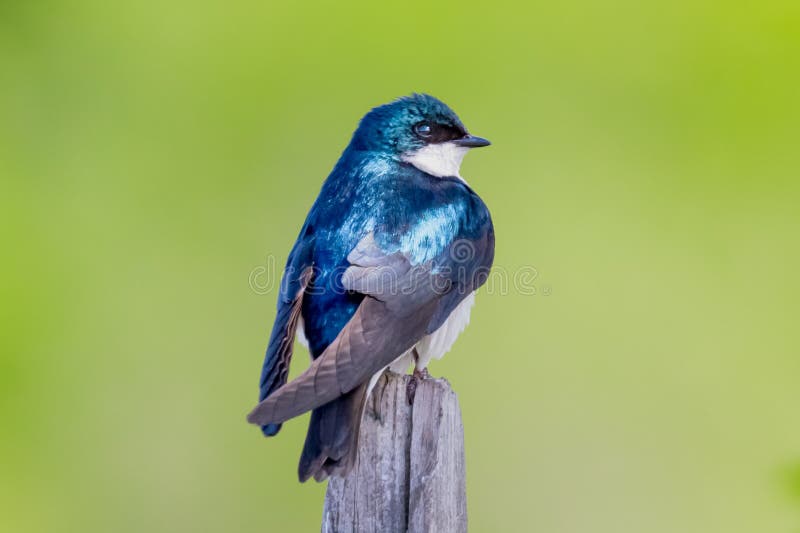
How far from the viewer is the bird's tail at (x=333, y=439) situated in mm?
2111

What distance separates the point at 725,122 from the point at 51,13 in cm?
325

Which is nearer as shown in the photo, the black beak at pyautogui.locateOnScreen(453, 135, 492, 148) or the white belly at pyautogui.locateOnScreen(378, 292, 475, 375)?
the white belly at pyautogui.locateOnScreen(378, 292, 475, 375)

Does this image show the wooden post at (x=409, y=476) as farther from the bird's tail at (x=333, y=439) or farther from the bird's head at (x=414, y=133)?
the bird's head at (x=414, y=133)

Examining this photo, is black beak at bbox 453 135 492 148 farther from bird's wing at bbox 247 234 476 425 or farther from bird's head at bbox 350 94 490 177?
bird's wing at bbox 247 234 476 425

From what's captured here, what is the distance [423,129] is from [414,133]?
0.03 meters

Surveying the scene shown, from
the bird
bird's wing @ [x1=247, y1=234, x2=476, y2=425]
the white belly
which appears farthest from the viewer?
the white belly

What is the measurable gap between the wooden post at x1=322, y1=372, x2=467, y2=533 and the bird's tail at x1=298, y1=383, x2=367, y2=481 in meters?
0.04

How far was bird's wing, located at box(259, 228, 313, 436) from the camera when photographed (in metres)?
2.36

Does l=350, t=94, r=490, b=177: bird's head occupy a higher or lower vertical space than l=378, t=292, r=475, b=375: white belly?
higher

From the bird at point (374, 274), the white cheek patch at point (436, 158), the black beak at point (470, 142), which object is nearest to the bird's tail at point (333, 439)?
the bird at point (374, 274)

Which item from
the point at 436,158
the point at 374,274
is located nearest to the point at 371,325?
the point at 374,274

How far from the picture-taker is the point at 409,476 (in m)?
2.11

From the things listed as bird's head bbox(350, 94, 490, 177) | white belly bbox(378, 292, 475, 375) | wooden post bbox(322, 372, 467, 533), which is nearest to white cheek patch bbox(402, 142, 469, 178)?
bird's head bbox(350, 94, 490, 177)

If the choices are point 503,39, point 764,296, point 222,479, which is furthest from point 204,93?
point 764,296
